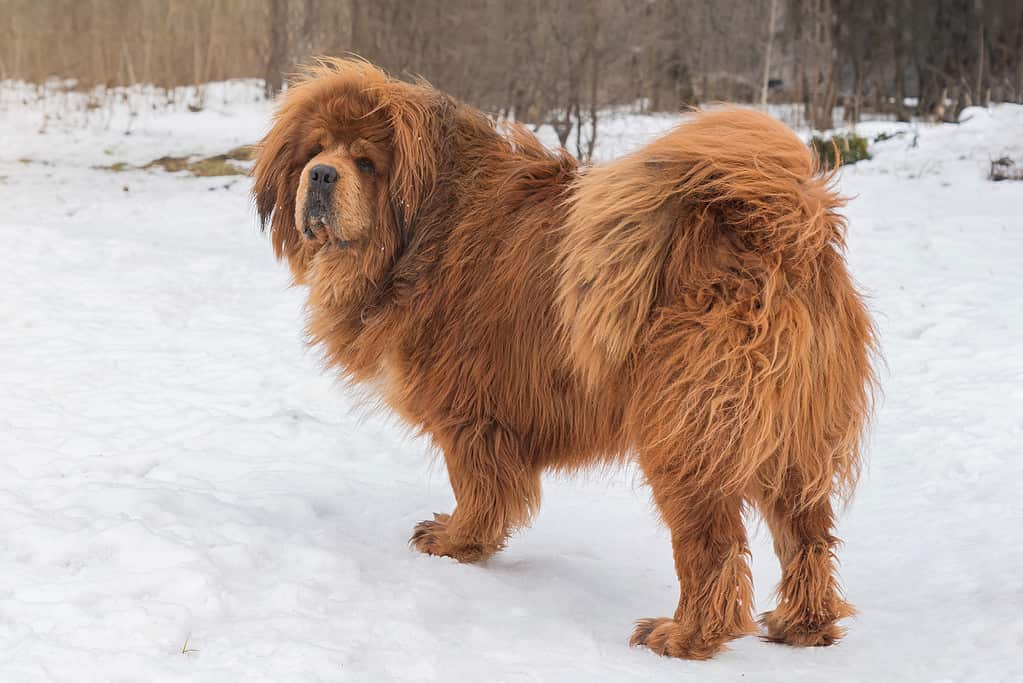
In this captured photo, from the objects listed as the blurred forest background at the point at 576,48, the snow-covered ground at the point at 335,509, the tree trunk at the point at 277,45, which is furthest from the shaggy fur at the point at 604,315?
the tree trunk at the point at 277,45

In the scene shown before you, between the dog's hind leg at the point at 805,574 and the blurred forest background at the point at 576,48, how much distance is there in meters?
9.68

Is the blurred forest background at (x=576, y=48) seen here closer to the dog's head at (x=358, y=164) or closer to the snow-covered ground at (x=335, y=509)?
the snow-covered ground at (x=335, y=509)

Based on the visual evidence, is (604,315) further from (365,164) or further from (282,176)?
(282,176)

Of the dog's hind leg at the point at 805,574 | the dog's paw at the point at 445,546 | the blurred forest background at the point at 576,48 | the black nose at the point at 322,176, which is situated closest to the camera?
the dog's hind leg at the point at 805,574

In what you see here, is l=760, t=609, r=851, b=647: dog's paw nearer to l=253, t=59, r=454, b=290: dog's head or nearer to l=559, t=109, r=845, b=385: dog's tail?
l=559, t=109, r=845, b=385: dog's tail

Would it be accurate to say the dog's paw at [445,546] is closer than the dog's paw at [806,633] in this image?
No

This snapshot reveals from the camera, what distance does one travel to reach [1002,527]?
14.9 ft

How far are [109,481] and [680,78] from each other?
1372 centimetres

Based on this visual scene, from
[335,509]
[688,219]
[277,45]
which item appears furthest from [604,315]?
[277,45]

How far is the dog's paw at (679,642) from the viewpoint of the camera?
11.2 feet

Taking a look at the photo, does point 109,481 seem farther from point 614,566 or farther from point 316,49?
point 316,49

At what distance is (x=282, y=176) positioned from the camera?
4.25m

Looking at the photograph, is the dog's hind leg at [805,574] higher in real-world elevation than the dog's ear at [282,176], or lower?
lower

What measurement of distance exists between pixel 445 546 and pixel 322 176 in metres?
1.58
